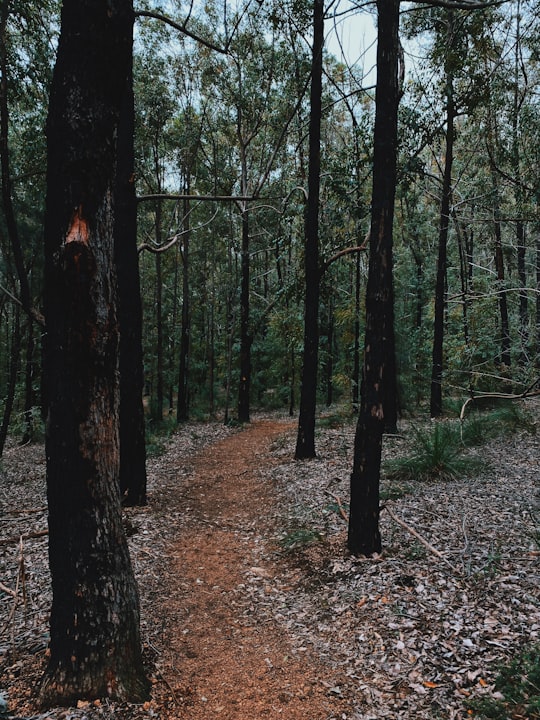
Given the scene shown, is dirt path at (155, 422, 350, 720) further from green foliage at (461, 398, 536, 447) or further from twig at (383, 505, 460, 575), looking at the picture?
green foliage at (461, 398, 536, 447)

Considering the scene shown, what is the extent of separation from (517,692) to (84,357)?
3355mm

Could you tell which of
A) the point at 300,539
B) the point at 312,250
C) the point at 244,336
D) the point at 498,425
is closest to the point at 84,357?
the point at 300,539

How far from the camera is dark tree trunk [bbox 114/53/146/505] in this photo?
22.1ft

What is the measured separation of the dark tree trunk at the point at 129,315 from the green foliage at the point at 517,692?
5470mm

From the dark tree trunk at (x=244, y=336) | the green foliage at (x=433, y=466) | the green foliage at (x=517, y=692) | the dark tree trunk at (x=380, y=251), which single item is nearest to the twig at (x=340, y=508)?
the green foliage at (x=433, y=466)

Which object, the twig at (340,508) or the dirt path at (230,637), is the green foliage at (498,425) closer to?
the twig at (340,508)

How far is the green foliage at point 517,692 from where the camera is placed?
2.68 meters

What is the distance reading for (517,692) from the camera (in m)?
2.82

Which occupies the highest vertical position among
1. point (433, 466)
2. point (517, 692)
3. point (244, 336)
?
point (244, 336)

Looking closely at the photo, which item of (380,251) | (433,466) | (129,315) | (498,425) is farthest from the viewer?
(498,425)

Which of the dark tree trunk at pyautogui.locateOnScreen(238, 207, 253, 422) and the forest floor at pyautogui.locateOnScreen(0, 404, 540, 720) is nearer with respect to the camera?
the forest floor at pyautogui.locateOnScreen(0, 404, 540, 720)

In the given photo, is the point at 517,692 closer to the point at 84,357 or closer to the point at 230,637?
the point at 230,637

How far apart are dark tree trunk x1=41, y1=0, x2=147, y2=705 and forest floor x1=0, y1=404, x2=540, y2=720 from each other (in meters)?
0.36

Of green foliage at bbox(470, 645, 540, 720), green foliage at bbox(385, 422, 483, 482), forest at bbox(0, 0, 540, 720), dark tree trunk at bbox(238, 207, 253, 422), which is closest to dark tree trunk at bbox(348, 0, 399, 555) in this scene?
forest at bbox(0, 0, 540, 720)
